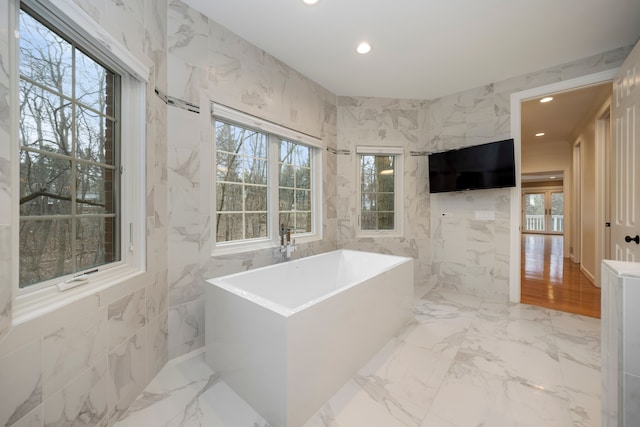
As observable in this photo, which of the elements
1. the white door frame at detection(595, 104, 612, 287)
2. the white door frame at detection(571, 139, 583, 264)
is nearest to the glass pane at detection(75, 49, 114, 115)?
the white door frame at detection(595, 104, 612, 287)

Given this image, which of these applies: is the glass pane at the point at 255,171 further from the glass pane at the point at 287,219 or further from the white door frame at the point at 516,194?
the white door frame at the point at 516,194

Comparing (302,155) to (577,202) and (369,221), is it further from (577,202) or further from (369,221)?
(577,202)

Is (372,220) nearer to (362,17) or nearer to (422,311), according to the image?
(422,311)

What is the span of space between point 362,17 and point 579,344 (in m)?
3.37

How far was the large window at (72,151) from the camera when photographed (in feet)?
3.48

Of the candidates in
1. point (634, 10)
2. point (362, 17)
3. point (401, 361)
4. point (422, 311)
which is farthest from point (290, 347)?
point (634, 10)

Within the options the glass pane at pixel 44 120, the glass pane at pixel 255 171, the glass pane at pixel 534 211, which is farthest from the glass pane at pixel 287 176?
the glass pane at pixel 534 211

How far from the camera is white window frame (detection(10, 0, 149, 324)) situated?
0.96 m

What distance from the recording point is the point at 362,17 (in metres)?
2.07

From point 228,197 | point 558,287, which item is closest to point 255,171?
point 228,197

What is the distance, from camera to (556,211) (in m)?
10.1

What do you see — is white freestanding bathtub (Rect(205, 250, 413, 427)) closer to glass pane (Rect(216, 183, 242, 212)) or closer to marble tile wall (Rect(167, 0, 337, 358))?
marble tile wall (Rect(167, 0, 337, 358))

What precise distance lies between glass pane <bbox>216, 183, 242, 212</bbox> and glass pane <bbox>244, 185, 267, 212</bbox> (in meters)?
0.08

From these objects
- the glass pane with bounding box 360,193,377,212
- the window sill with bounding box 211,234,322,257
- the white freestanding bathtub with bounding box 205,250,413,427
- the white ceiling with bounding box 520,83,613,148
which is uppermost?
the white ceiling with bounding box 520,83,613,148
